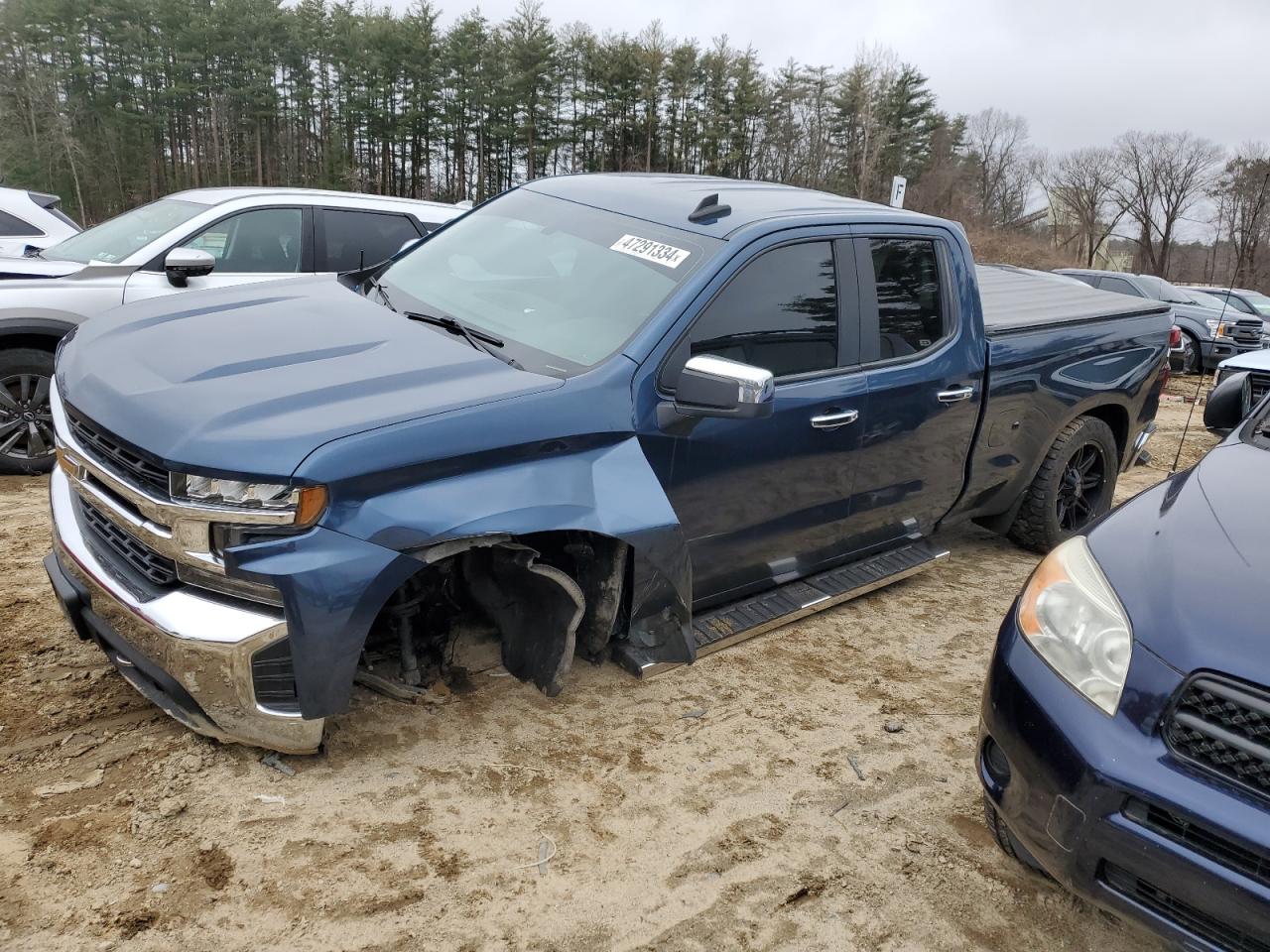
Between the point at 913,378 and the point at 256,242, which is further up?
the point at 256,242

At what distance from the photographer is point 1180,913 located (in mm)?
1871

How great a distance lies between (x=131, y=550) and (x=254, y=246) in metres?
3.86

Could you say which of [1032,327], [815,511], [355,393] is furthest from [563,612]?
[1032,327]

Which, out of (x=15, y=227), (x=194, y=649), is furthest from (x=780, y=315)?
(x=15, y=227)

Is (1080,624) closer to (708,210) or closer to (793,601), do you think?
(793,601)

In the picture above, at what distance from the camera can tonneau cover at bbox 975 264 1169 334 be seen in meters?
4.62

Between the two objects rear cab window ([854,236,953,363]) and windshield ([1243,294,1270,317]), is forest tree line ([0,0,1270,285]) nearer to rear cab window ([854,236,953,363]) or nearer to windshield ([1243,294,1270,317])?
windshield ([1243,294,1270,317])

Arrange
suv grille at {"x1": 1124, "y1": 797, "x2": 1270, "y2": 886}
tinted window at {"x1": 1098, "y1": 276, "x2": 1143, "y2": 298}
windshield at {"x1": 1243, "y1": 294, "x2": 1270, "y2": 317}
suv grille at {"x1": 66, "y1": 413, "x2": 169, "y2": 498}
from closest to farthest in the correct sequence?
suv grille at {"x1": 1124, "y1": 797, "x2": 1270, "y2": 886} → suv grille at {"x1": 66, "y1": 413, "x2": 169, "y2": 498} → windshield at {"x1": 1243, "y1": 294, "x2": 1270, "y2": 317} → tinted window at {"x1": 1098, "y1": 276, "x2": 1143, "y2": 298}

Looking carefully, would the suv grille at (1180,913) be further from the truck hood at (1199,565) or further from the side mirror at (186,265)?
the side mirror at (186,265)

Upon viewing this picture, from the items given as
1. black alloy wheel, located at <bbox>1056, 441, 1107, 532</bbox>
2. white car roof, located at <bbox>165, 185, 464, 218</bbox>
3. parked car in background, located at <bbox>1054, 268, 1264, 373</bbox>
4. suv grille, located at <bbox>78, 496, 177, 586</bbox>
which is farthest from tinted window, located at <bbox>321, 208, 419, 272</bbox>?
parked car in background, located at <bbox>1054, 268, 1264, 373</bbox>

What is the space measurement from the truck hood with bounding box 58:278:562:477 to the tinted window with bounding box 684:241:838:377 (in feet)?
2.44

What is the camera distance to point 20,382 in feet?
16.8

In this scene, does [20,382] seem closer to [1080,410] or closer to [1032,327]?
[1032,327]

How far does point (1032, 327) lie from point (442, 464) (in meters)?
3.36
